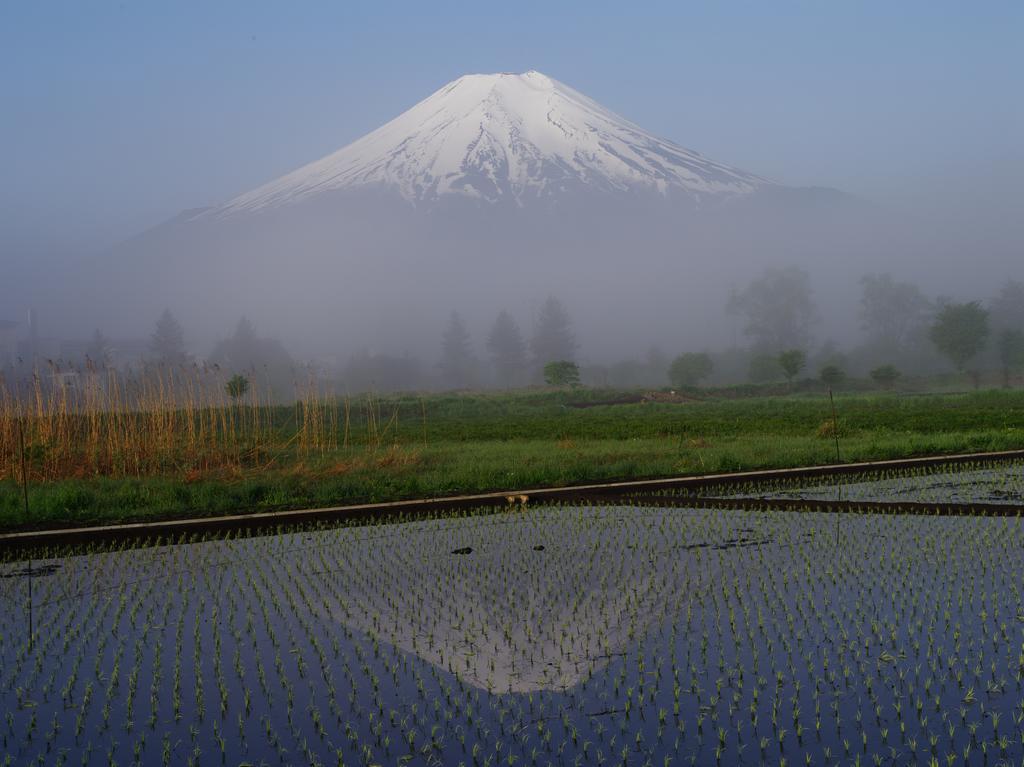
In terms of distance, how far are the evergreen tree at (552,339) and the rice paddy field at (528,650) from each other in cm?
9955

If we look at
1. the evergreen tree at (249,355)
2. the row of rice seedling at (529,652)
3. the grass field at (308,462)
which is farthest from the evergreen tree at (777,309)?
the row of rice seedling at (529,652)

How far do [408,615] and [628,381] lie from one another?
4438 inches

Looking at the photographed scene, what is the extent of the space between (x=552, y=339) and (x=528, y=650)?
343ft

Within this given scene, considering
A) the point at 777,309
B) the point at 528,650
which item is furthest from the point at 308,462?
the point at 777,309

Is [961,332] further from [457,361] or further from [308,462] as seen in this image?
[308,462]

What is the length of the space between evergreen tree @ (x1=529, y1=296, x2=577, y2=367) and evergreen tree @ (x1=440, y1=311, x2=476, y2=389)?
9.53m

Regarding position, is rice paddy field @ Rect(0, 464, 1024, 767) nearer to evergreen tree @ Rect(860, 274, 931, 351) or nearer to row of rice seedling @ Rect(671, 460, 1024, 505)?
row of rice seedling @ Rect(671, 460, 1024, 505)

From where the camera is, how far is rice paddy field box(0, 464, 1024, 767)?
514 cm

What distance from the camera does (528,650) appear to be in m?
6.52

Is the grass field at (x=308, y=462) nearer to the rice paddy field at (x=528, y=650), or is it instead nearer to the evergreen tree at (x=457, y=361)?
the rice paddy field at (x=528, y=650)

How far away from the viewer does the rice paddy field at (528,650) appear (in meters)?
5.14

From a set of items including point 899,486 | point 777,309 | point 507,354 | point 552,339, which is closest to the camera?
point 899,486

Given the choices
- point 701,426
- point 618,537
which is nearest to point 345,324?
point 701,426

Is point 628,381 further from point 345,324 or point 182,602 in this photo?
point 182,602
